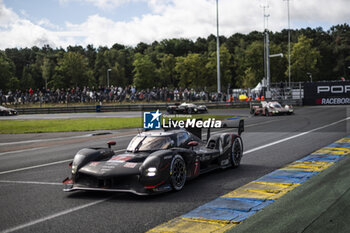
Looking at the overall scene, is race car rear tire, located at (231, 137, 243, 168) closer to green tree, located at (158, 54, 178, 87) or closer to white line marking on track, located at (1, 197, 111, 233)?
white line marking on track, located at (1, 197, 111, 233)

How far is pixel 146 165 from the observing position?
7.11 metres

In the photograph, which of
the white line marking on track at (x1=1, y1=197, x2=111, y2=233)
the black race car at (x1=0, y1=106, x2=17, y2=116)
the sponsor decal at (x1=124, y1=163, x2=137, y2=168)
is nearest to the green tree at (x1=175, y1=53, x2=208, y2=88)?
the black race car at (x1=0, y1=106, x2=17, y2=116)

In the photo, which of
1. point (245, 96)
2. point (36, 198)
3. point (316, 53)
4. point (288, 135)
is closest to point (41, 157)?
point (36, 198)

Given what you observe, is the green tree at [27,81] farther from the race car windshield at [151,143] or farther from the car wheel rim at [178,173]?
the car wheel rim at [178,173]

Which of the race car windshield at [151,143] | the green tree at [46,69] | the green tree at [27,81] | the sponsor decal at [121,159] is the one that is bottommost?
the sponsor decal at [121,159]

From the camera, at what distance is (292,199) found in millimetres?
6656

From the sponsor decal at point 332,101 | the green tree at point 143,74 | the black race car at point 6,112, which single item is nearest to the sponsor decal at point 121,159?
the black race car at point 6,112

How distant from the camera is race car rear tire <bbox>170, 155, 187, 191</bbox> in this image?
24.3 feet

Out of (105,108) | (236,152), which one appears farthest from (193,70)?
(236,152)

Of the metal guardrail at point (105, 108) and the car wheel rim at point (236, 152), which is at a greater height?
the metal guardrail at point (105, 108)

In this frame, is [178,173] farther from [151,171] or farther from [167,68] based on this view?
[167,68]

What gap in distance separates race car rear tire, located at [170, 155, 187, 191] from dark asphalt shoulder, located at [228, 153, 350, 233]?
1927 millimetres

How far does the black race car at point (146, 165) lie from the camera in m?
7.04

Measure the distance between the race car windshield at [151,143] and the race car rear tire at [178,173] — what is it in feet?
2.38
